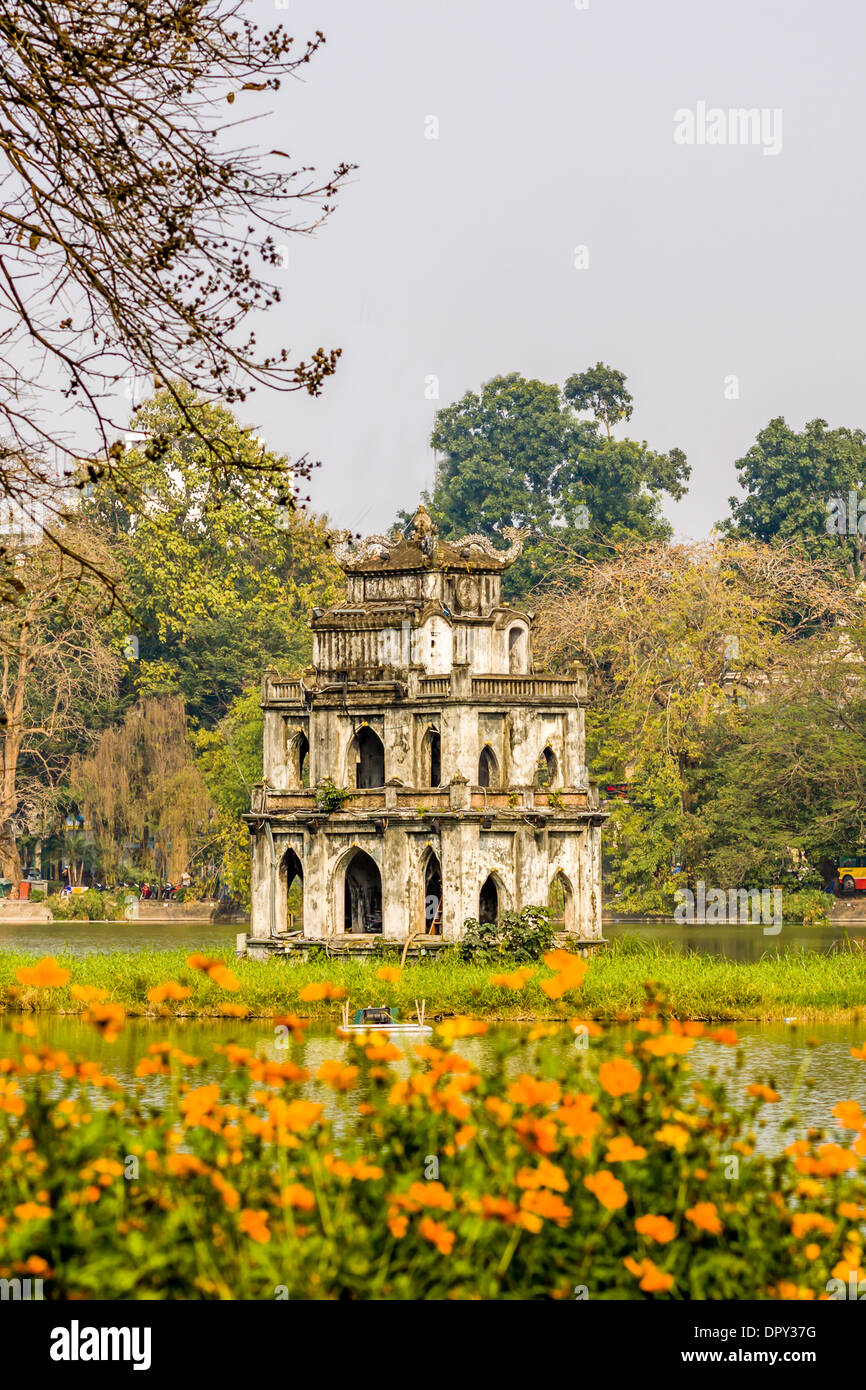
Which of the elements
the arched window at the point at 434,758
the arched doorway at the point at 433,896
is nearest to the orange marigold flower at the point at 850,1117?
the arched doorway at the point at 433,896

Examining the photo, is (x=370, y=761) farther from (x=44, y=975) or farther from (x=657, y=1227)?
(x=657, y=1227)

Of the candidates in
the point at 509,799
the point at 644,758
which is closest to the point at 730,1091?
the point at 509,799

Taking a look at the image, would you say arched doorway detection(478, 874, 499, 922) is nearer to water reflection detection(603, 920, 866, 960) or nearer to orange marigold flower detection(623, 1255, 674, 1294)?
water reflection detection(603, 920, 866, 960)

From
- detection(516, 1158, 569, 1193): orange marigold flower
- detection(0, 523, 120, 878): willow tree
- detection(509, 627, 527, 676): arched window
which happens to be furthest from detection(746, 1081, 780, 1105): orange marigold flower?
detection(0, 523, 120, 878): willow tree

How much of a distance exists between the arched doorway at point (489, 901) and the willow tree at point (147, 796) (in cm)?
3123

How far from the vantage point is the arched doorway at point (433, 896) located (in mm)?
42469

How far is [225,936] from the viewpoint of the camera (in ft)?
211

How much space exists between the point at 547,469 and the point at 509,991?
62183mm

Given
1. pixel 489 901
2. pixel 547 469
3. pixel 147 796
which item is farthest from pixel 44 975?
pixel 547 469

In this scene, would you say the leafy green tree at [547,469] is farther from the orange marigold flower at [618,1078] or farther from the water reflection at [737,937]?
the orange marigold flower at [618,1078]

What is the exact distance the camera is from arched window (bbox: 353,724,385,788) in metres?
45.4

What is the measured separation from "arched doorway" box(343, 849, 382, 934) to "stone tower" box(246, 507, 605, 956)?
4 cm
